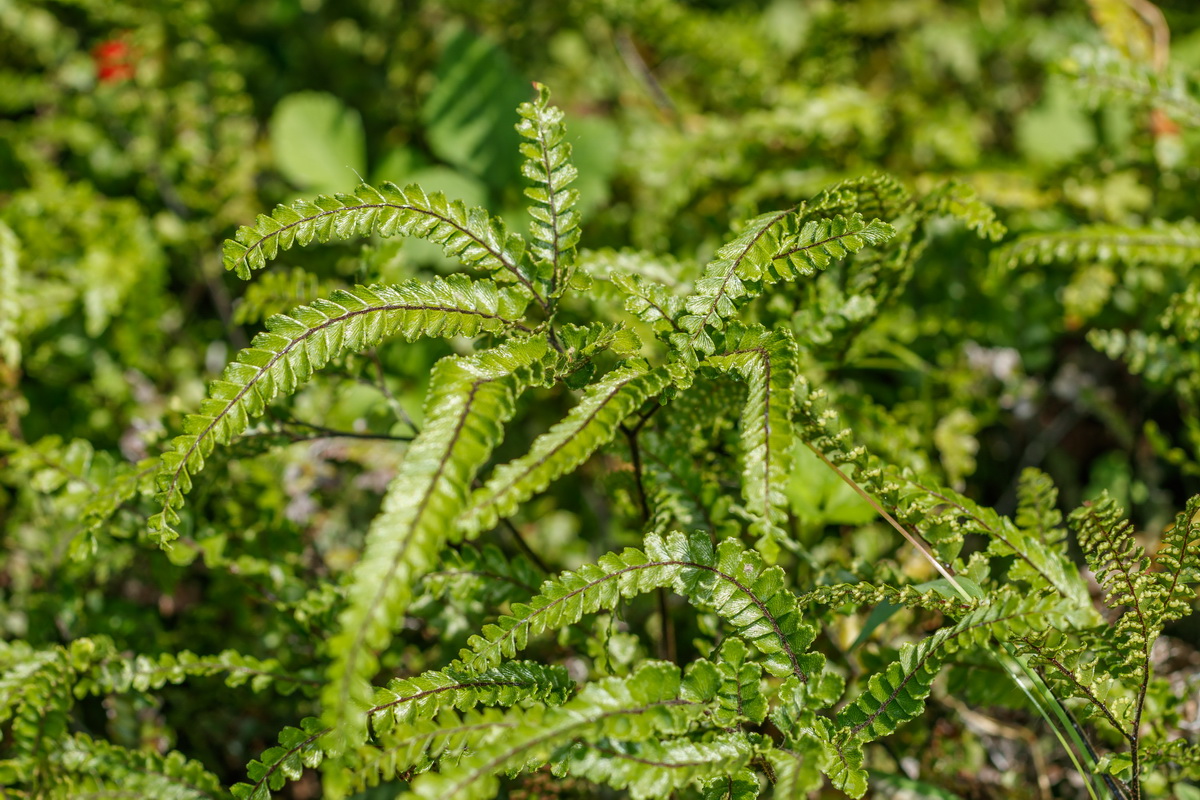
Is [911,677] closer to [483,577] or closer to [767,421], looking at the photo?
[767,421]

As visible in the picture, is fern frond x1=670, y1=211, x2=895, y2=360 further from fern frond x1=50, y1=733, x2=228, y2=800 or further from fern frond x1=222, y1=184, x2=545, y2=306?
fern frond x1=50, y1=733, x2=228, y2=800

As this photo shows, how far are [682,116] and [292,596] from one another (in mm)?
2553

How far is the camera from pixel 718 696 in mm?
1435

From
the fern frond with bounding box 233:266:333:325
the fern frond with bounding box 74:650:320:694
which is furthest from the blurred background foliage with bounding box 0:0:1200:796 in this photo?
the fern frond with bounding box 74:650:320:694

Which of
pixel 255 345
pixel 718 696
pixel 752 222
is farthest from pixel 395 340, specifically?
pixel 718 696

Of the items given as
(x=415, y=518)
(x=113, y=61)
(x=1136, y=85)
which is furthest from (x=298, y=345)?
(x=113, y=61)

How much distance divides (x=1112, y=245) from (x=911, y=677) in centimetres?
147

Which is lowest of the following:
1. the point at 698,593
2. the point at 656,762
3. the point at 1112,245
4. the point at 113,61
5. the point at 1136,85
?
the point at 656,762

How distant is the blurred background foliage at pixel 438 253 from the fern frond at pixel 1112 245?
64mm

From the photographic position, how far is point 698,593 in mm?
1514

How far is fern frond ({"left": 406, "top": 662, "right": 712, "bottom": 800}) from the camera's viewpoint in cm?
117

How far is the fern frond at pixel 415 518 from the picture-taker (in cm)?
105

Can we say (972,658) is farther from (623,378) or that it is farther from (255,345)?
(255,345)

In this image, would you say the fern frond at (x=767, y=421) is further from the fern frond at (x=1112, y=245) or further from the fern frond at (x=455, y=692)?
the fern frond at (x=1112, y=245)
